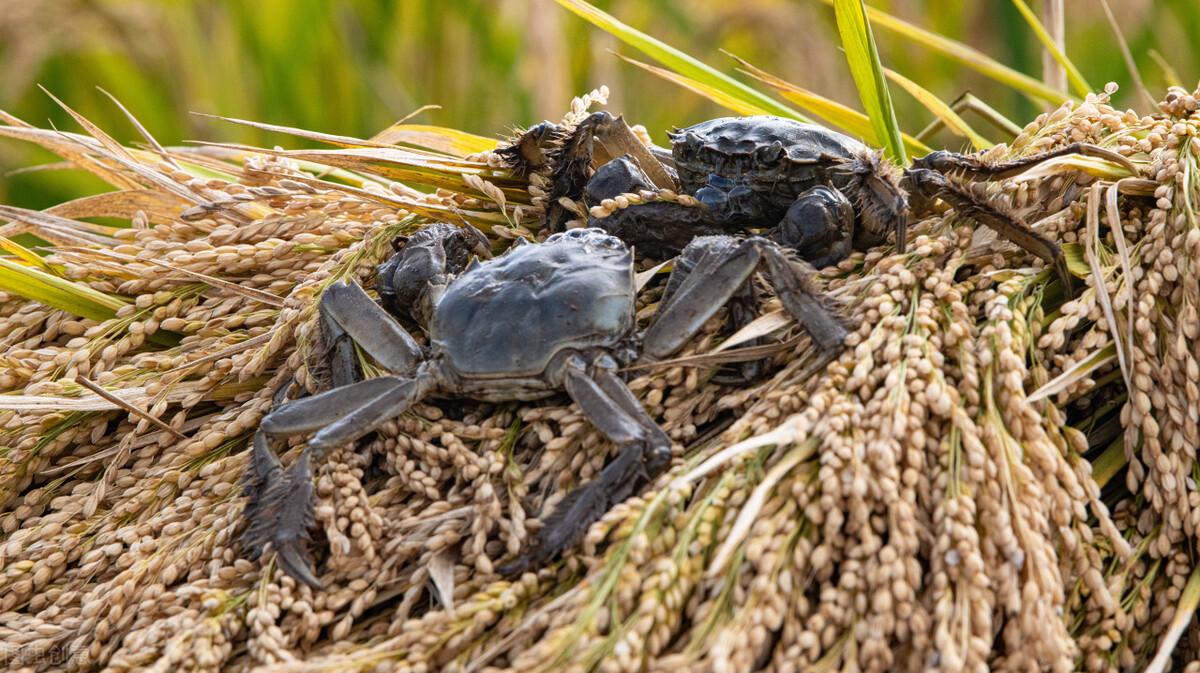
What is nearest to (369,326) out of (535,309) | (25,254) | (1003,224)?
(535,309)

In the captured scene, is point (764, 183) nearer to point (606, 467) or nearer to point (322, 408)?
point (606, 467)

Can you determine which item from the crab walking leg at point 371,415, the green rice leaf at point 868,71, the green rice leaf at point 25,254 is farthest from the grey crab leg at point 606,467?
the green rice leaf at point 25,254

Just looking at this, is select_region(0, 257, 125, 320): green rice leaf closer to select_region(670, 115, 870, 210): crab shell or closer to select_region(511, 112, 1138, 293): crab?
select_region(511, 112, 1138, 293): crab

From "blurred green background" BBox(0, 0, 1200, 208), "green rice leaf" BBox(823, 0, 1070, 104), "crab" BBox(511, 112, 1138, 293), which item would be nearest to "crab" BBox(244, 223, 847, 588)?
"crab" BBox(511, 112, 1138, 293)

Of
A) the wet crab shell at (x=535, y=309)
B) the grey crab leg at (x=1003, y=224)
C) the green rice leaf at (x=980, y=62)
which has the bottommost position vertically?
the wet crab shell at (x=535, y=309)

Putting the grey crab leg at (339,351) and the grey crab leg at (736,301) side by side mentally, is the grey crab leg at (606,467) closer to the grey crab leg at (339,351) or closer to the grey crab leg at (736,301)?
the grey crab leg at (736,301)

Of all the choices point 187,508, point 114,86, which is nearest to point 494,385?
point 187,508

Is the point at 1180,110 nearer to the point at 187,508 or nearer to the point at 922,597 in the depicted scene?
the point at 922,597
